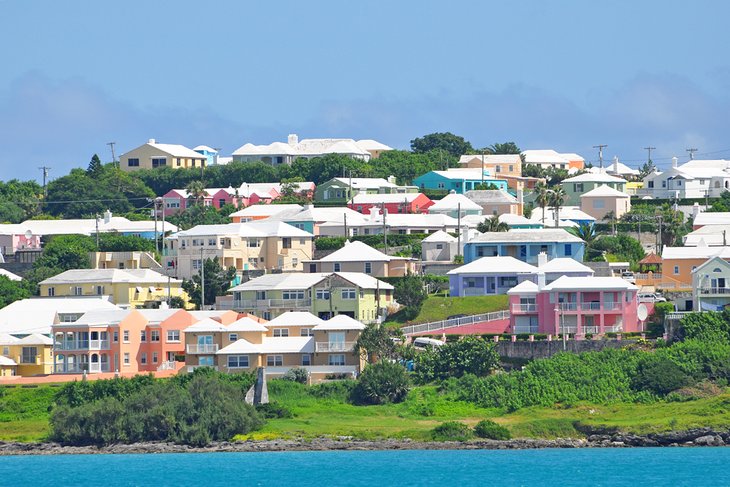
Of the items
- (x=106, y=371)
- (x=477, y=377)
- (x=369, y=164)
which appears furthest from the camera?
(x=369, y=164)

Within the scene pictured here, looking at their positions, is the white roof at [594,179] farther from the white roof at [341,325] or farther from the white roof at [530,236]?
the white roof at [341,325]

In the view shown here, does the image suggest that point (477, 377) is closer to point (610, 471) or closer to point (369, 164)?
point (610, 471)

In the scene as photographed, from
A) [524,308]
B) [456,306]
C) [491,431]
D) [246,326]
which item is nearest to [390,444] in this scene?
[491,431]

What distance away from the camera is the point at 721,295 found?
347ft

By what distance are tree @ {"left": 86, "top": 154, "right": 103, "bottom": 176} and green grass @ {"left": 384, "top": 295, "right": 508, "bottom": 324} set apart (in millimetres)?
62741

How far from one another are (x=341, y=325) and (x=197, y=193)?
5716 cm

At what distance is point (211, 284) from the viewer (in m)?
121

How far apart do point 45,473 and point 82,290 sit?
1276 inches

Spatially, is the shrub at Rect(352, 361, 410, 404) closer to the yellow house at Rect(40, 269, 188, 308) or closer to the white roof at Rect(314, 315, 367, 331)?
the white roof at Rect(314, 315, 367, 331)

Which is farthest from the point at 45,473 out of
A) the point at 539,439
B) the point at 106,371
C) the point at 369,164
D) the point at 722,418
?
the point at 369,164

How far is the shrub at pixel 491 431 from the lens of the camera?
309 ft

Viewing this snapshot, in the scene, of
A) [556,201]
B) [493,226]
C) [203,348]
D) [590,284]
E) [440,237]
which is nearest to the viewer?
[203,348]

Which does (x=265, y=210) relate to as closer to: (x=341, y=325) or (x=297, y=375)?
(x=341, y=325)

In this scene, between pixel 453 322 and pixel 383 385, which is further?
pixel 453 322
